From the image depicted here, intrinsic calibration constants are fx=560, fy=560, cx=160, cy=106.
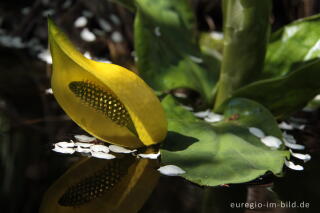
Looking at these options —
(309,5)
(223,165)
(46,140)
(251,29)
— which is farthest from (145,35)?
(309,5)

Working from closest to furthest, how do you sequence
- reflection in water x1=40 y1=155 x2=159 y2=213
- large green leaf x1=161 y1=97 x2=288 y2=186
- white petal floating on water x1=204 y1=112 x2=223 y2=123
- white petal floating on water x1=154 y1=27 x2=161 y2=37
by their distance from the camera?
reflection in water x1=40 y1=155 x2=159 y2=213 → large green leaf x1=161 y1=97 x2=288 y2=186 → white petal floating on water x1=204 y1=112 x2=223 y2=123 → white petal floating on water x1=154 y1=27 x2=161 y2=37

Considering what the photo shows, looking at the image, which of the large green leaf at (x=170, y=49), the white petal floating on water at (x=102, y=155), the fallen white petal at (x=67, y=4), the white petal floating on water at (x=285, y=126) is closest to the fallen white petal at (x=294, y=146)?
the white petal floating on water at (x=285, y=126)

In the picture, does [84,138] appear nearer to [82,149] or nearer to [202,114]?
[82,149]

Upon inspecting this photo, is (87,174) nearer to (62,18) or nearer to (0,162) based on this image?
(0,162)

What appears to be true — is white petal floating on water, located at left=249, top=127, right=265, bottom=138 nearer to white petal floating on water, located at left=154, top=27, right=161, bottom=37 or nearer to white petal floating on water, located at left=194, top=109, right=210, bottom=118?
white petal floating on water, located at left=194, top=109, right=210, bottom=118

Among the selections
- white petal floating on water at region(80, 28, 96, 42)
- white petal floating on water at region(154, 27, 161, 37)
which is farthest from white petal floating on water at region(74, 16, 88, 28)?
white petal floating on water at region(154, 27, 161, 37)

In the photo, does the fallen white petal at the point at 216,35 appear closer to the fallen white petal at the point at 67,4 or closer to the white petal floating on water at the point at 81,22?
the white petal floating on water at the point at 81,22
